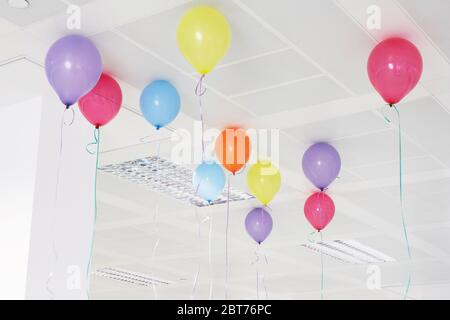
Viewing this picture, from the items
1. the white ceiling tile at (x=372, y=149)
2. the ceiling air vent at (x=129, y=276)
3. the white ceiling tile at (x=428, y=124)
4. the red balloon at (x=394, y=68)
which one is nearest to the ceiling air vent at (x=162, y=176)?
the white ceiling tile at (x=372, y=149)

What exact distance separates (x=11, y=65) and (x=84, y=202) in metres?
0.82

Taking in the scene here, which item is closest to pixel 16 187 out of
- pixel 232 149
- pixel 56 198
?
pixel 56 198

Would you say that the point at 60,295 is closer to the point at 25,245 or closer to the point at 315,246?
the point at 25,245

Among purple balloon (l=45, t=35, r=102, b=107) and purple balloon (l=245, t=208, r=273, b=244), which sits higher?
purple balloon (l=45, t=35, r=102, b=107)

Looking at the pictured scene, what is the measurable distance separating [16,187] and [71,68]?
3.03 feet

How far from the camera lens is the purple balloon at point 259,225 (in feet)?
14.9

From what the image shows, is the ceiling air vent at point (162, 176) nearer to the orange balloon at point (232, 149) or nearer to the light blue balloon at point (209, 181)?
the light blue balloon at point (209, 181)

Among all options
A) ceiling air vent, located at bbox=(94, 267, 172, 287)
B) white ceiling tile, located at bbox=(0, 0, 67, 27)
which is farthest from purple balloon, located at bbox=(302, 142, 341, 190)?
ceiling air vent, located at bbox=(94, 267, 172, 287)

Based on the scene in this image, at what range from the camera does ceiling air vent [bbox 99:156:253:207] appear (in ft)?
14.8

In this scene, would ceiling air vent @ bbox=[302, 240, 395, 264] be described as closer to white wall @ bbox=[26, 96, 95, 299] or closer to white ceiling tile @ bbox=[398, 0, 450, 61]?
white wall @ bbox=[26, 96, 95, 299]

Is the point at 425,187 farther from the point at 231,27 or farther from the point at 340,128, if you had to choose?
the point at 231,27

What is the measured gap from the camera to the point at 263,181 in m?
3.84

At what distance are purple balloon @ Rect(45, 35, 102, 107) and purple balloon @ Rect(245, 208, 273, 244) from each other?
2146 millimetres
